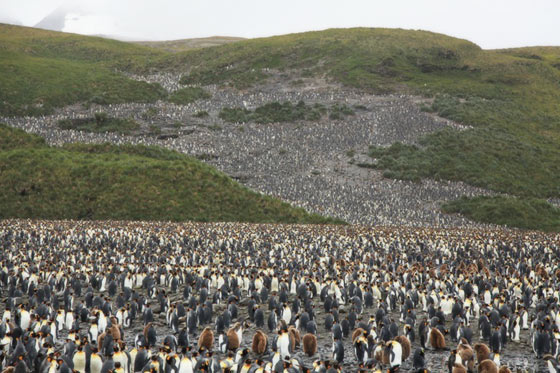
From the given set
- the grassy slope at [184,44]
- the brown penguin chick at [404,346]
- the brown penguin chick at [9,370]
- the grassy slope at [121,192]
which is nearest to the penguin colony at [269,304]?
the brown penguin chick at [404,346]

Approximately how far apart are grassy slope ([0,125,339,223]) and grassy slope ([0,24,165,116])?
3350 centimetres

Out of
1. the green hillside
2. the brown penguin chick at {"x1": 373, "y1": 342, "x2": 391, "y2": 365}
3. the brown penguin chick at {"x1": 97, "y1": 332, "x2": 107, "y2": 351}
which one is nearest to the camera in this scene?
the brown penguin chick at {"x1": 373, "y1": 342, "x2": 391, "y2": 365}

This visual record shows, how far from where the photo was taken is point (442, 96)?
278ft

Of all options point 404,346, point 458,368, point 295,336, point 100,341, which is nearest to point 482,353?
point 458,368

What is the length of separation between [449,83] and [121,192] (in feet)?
233

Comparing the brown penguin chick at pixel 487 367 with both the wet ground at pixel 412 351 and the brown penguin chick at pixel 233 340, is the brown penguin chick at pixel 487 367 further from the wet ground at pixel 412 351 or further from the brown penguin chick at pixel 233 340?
the brown penguin chick at pixel 233 340

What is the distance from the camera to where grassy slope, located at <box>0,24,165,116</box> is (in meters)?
77.1

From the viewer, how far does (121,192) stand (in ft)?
139

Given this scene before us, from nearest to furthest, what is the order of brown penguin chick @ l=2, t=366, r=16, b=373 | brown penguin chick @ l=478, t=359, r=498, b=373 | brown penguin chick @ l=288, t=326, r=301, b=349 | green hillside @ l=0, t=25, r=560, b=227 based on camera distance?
brown penguin chick @ l=2, t=366, r=16, b=373 < brown penguin chick @ l=478, t=359, r=498, b=373 < brown penguin chick @ l=288, t=326, r=301, b=349 < green hillside @ l=0, t=25, r=560, b=227

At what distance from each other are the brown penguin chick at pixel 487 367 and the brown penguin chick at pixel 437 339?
2.16m

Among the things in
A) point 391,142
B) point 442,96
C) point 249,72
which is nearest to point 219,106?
point 249,72

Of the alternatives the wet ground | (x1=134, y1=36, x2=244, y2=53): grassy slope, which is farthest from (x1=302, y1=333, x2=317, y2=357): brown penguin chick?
(x1=134, y1=36, x2=244, y2=53): grassy slope

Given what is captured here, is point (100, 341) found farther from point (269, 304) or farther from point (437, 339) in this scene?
point (437, 339)

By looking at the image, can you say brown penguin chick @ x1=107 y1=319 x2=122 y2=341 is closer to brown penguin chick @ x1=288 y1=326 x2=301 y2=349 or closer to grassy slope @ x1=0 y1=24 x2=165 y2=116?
brown penguin chick @ x1=288 y1=326 x2=301 y2=349
